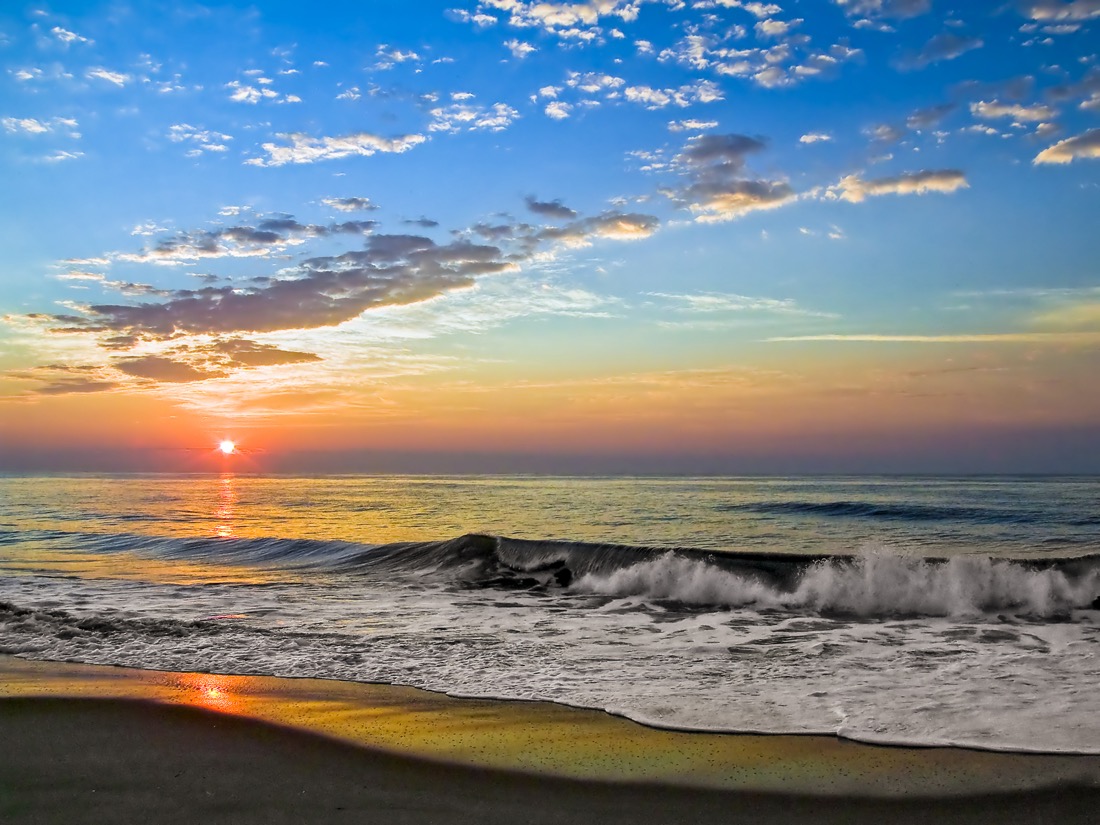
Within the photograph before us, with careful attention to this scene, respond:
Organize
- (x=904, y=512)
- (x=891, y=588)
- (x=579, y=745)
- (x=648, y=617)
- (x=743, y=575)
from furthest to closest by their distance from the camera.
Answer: (x=904, y=512) < (x=743, y=575) < (x=891, y=588) < (x=648, y=617) < (x=579, y=745)

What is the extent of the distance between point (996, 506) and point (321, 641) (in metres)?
34.7

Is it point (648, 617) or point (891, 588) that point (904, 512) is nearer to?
point (891, 588)

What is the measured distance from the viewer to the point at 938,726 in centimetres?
608

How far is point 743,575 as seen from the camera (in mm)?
16047

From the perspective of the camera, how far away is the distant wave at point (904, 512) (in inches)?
1121

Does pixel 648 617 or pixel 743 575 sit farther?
pixel 743 575

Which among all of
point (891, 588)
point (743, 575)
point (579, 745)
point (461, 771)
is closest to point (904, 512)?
point (743, 575)

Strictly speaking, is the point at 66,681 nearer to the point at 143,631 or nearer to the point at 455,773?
the point at 143,631

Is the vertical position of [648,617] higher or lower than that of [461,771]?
lower

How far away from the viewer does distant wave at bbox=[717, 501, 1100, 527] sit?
28.5 meters

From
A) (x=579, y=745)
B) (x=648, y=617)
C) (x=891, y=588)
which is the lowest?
(x=648, y=617)

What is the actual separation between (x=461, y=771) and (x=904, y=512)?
32851 mm

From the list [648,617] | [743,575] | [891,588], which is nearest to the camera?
[648,617]

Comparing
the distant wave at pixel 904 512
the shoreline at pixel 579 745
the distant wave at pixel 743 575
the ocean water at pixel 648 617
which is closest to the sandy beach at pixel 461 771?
the shoreline at pixel 579 745
